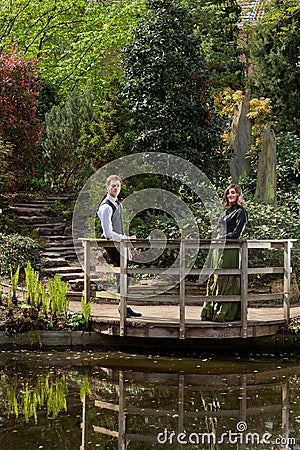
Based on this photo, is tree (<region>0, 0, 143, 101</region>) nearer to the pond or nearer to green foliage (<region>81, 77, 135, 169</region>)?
green foliage (<region>81, 77, 135, 169</region>)

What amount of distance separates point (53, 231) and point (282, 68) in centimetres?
782

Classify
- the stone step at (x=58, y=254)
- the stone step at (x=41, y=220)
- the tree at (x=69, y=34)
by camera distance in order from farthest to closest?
the tree at (x=69, y=34), the stone step at (x=41, y=220), the stone step at (x=58, y=254)

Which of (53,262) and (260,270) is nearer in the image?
(260,270)

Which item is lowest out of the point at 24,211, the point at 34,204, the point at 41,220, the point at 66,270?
the point at 66,270

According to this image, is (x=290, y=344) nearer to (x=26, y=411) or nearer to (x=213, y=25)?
(x=26, y=411)

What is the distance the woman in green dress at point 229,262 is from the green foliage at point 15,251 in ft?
14.3

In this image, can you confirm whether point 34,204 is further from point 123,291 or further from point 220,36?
point 220,36

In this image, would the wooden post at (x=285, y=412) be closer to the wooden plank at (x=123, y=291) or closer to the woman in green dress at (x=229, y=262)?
the woman in green dress at (x=229, y=262)

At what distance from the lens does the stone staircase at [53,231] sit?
41.6 feet

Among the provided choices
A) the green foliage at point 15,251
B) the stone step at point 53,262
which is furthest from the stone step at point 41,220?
the stone step at point 53,262

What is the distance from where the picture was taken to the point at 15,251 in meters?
12.5

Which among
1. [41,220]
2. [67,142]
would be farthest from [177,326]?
[67,142]

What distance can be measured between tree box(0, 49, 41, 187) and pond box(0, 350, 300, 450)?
6.88 metres
